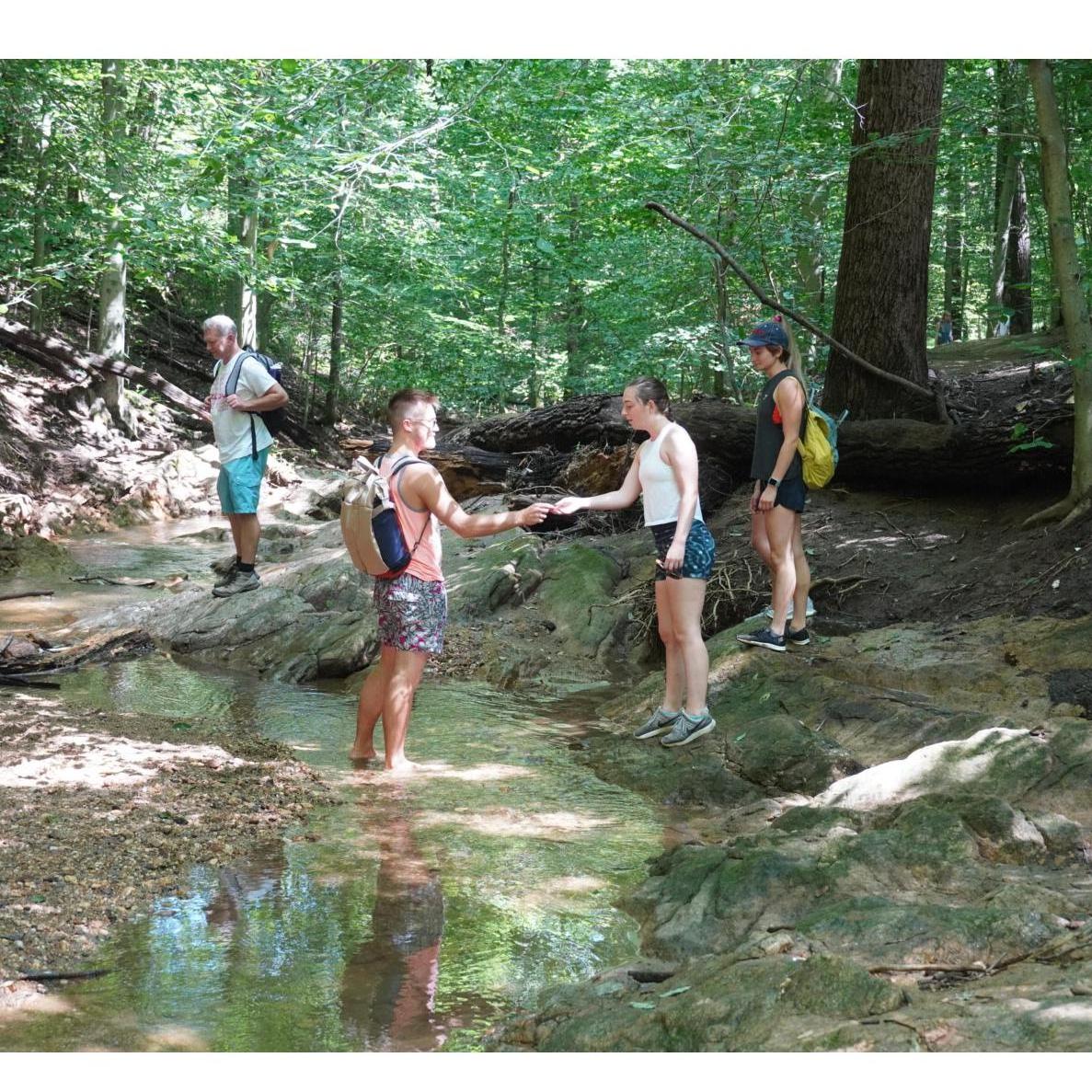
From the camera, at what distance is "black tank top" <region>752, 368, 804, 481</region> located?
692 cm

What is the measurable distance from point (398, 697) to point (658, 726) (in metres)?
1.59

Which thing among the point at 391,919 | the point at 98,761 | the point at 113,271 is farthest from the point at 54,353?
the point at 391,919

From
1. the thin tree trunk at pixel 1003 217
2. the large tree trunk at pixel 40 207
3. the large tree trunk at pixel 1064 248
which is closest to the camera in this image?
the large tree trunk at pixel 1064 248

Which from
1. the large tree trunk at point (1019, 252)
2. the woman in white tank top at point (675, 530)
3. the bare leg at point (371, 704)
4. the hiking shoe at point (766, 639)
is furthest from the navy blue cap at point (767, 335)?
the large tree trunk at point (1019, 252)

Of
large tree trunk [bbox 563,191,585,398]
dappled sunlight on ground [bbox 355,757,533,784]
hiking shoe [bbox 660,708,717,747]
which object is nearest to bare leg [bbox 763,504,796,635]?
hiking shoe [bbox 660,708,717,747]

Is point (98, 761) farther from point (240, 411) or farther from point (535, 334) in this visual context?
point (535, 334)

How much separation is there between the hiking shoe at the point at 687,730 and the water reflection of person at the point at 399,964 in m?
1.97

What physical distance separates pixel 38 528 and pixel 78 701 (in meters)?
7.27

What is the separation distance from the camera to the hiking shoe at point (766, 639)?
721 centimetres

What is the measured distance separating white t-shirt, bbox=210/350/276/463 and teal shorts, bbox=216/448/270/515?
72mm

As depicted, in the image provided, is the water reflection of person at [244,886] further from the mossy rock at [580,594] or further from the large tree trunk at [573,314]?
the large tree trunk at [573,314]

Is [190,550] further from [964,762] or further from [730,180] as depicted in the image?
[964,762]

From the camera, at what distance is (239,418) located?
345 inches

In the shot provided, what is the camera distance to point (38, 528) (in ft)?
44.7
